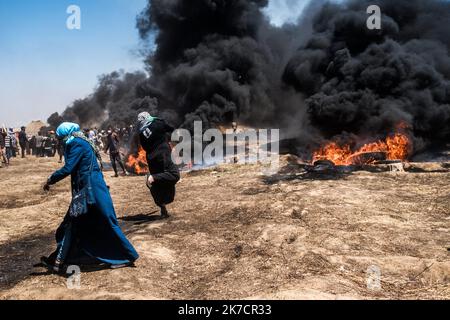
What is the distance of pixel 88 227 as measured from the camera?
15.7ft

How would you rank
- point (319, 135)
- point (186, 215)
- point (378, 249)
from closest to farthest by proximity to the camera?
point (378, 249) < point (186, 215) < point (319, 135)

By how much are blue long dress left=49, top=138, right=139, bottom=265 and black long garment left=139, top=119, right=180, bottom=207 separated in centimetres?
209

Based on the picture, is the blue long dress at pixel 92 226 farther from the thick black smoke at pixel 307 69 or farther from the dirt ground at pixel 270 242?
the thick black smoke at pixel 307 69

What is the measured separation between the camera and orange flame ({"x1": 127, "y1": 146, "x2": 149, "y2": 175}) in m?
15.7

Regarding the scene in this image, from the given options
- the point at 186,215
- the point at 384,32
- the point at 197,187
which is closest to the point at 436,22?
the point at 384,32

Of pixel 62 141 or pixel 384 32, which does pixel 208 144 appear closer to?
pixel 384 32

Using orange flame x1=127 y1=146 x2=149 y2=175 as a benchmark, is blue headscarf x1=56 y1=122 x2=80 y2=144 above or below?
above

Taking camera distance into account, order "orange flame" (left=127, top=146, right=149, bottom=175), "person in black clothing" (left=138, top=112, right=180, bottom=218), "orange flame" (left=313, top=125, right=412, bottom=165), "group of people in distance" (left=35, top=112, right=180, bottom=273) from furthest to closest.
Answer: "orange flame" (left=127, top=146, right=149, bottom=175) < "orange flame" (left=313, top=125, right=412, bottom=165) < "person in black clothing" (left=138, top=112, right=180, bottom=218) < "group of people in distance" (left=35, top=112, right=180, bottom=273)

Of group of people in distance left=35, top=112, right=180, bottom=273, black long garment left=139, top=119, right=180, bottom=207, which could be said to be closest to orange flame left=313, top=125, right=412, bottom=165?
black long garment left=139, top=119, right=180, bottom=207

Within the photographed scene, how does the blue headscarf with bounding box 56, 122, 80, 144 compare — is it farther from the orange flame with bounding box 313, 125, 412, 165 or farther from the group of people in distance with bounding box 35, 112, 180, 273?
the orange flame with bounding box 313, 125, 412, 165

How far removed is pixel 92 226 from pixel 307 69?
17481 millimetres

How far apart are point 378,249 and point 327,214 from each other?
1.77 meters

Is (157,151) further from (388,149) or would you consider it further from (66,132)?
(388,149)

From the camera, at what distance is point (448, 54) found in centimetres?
2006
